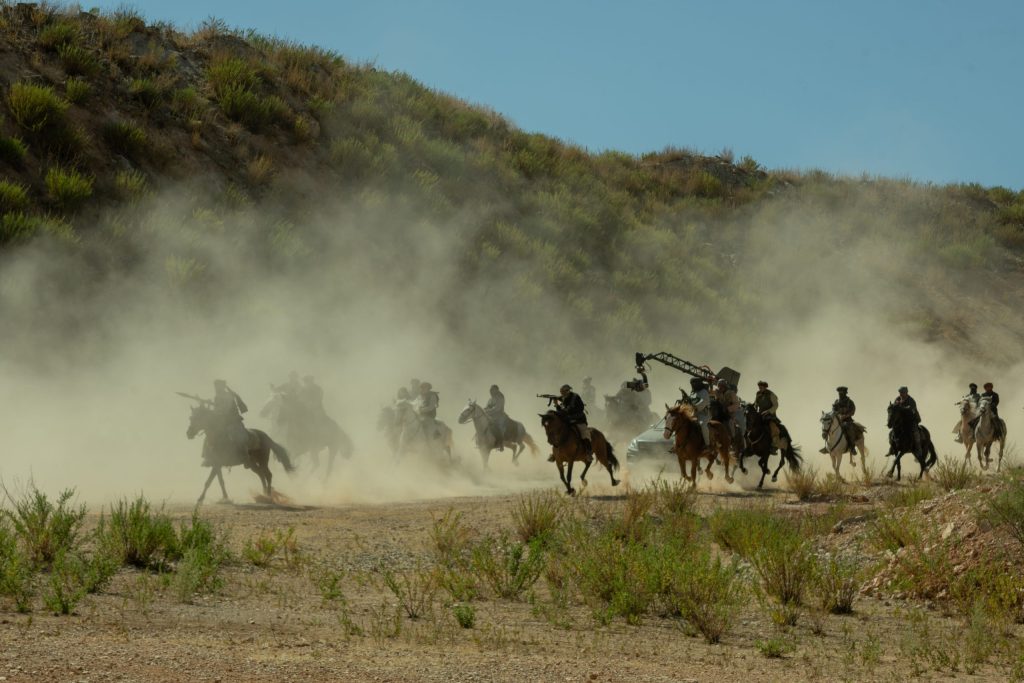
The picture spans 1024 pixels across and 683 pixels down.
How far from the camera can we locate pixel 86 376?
2900 centimetres

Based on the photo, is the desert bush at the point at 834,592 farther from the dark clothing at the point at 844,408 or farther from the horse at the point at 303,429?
the horse at the point at 303,429

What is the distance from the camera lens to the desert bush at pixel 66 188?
3322 centimetres

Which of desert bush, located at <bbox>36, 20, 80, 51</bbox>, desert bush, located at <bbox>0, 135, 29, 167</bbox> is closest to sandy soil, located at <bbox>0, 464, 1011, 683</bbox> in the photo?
desert bush, located at <bbox>0, 135, 29, 167</bbox>

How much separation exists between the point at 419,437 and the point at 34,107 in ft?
57.5

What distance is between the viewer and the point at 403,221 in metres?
43.0

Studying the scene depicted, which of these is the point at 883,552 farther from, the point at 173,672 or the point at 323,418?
the point at 323,418

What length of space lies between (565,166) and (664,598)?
46.3 metres

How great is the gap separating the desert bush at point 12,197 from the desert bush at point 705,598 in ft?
84.6

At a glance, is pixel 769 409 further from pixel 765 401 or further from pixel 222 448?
pixel 222 448

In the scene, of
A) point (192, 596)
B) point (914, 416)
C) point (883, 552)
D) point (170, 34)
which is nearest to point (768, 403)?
point (914, 416)

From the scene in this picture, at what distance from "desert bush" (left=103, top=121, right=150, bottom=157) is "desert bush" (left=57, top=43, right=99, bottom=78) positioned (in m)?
2.92

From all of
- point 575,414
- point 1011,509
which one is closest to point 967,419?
point 575,414

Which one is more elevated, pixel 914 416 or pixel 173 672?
pixel 914 416

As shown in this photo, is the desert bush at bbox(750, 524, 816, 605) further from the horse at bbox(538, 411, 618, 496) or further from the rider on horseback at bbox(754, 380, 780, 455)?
the rider on horseback at bbox(754, 380, 780, 455)
